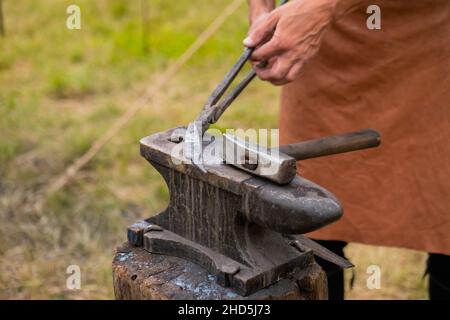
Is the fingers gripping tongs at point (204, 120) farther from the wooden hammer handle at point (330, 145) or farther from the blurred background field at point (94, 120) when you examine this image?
the blurred background field at point (94, 120)

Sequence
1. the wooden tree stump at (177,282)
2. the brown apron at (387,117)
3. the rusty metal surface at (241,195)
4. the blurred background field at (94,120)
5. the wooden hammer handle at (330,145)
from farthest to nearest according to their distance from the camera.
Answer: the blurred background field at (94,120) → the brown apron at (387,117) → the wooden hammer handle at (330,145) → the wooden tree stump at (177,282) → the rusty metal surface at (241,195)

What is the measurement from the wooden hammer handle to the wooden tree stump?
26cm

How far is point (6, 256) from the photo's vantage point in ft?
10.4

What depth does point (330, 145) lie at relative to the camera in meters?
1.68

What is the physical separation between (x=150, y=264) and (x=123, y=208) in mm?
1934

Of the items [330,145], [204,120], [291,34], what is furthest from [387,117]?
[204,120]

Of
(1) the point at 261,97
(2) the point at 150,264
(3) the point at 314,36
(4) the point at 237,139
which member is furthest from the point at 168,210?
(1) the point at 261,97

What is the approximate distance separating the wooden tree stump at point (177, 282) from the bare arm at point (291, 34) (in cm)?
46

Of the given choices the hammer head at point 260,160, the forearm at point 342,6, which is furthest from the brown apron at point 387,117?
the hammer head at point 260,160

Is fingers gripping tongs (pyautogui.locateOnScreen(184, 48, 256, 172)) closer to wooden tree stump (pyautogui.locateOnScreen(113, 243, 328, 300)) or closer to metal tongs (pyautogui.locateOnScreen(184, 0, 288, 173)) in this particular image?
metal tongs (pyautogui.locateOnScreen(184, 0, 288, 173))

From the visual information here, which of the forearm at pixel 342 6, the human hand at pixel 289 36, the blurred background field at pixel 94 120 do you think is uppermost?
the forearm at pixel 342 6

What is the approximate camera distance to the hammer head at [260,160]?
4.70ft

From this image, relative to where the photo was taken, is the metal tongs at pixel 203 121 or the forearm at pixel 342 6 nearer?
the metal tongs at pixel 203 121
